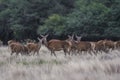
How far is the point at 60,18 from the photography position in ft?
151

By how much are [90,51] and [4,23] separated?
3267cm

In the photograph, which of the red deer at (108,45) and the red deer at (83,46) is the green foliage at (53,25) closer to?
the red deer at (108,45)

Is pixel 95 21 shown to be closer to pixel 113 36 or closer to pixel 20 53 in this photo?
pixel 113 36

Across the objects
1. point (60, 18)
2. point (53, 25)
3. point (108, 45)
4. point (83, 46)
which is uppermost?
point (83, 46)

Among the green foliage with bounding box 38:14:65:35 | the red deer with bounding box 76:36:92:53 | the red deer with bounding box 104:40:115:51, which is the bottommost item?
the green foliage with bounding box 38:14:65:35

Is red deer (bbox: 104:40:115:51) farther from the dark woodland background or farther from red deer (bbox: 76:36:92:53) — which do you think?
the dark woodland background

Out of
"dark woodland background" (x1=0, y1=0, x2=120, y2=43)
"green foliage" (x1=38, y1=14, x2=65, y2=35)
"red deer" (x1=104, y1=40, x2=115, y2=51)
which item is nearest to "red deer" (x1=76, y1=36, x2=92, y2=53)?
"red deer" (x1=104, y1=40, x2=115, y2=51)

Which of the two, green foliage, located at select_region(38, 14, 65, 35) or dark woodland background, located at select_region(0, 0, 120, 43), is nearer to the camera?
dark woodland background, located at select_region(0, 0, 120, 43)

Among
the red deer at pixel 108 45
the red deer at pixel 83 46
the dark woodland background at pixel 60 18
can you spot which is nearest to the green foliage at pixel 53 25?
the dark woodland background at pixel 60 18

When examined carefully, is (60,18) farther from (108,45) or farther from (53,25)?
(108,45)

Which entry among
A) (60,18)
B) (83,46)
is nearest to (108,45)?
(83,46)

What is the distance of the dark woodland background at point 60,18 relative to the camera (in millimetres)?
39938

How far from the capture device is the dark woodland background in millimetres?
39938

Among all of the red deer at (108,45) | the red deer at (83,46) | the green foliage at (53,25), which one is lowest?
the green foliage at (53,25)
